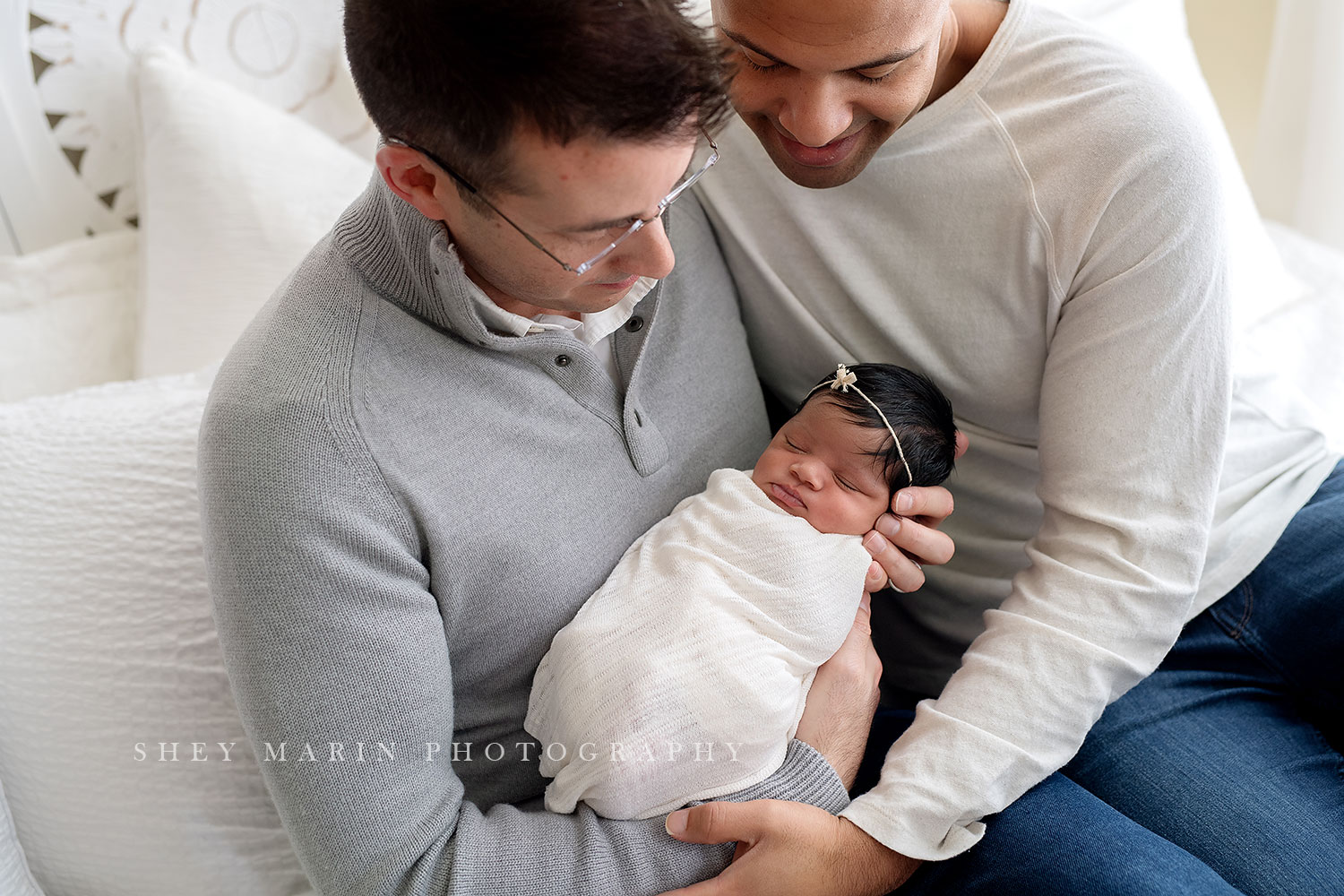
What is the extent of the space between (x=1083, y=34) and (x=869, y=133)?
0.99 feet

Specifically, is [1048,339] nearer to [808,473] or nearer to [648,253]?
[808,473]

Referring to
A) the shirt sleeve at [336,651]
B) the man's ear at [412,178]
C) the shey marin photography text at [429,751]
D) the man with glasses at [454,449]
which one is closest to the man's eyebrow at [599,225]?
the man with glasses at [454,449]

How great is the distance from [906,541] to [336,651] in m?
0.68

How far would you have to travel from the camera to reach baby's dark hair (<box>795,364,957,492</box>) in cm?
128

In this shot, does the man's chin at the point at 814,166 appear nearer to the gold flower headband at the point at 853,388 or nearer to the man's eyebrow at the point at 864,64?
the man's eyebrow at the point at 864,64

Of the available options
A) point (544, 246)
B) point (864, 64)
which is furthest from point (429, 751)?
point (864, 64)

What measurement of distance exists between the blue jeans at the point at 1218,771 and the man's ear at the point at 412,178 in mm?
845

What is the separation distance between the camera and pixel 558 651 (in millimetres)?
1152

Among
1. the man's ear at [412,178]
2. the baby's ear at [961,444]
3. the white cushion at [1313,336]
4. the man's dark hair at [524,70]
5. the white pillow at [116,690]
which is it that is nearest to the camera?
the man's dark hair at [524,70]

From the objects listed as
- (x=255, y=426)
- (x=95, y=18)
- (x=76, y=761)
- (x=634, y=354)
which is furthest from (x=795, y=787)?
(x=95, y=18)

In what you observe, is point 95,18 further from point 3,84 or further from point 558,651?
point 558,651

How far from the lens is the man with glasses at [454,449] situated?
36.4 inches

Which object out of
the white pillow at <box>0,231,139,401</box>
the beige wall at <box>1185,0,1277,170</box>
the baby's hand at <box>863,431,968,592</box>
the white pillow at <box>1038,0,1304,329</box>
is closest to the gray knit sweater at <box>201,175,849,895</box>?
the baby's hand at <box>863,431,968,592</box>

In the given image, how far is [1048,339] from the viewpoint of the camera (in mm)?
1336
